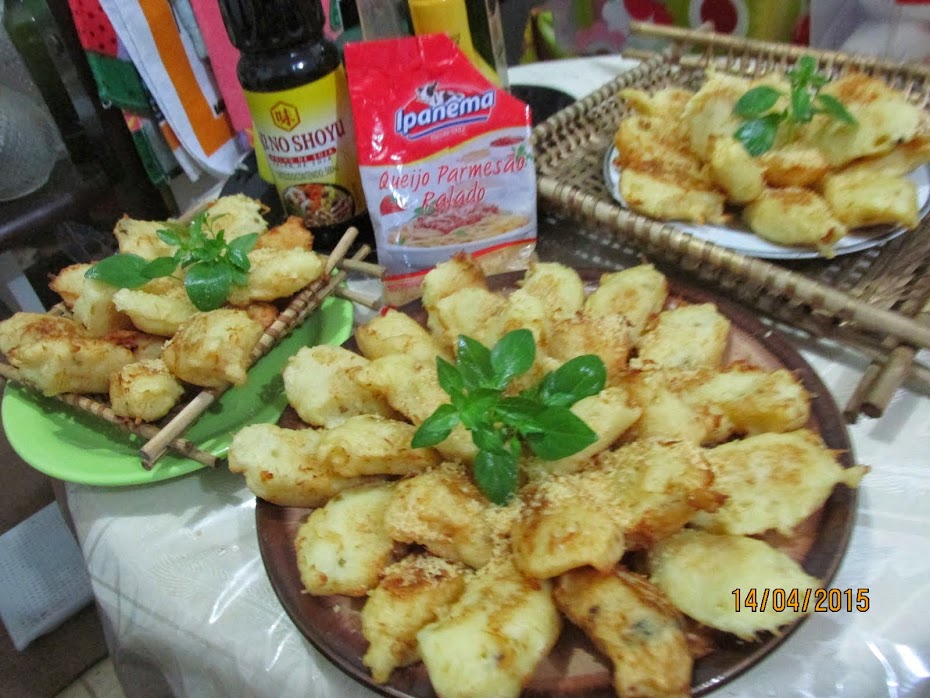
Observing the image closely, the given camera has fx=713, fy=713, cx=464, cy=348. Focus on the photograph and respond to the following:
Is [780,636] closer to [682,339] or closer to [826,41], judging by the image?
[682,339]

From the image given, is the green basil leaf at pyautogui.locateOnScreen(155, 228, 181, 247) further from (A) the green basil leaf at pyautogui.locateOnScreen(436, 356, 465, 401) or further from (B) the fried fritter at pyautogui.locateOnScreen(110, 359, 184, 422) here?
(A) the green basil leaf at pyautogui.locateOnScreen(436, 356, 465, 401)

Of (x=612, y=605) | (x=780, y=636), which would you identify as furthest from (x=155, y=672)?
Answer: (x=780, y=636)

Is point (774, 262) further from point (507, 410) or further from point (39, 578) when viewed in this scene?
point (39, 578)

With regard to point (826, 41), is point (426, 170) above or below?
above

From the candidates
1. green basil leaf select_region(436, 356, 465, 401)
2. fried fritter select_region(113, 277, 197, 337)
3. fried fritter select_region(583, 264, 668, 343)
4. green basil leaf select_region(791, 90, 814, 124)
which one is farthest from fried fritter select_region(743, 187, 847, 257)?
fried fritter select_region(113, 277, 197, 337)

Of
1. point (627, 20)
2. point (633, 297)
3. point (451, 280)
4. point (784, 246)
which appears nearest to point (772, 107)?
point (784, 246)
